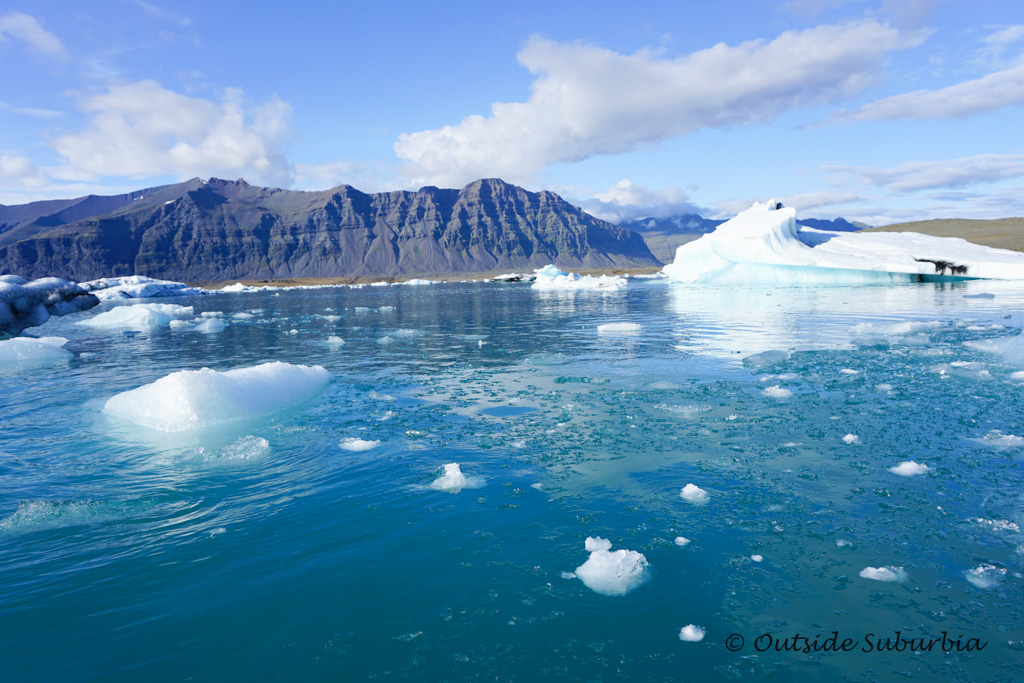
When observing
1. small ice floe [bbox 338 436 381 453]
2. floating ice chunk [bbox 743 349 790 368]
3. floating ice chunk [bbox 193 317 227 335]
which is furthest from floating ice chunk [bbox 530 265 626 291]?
small ice floe [bbox 338 436 381 453]

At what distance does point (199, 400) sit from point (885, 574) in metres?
11.6

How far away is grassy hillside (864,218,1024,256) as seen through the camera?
8666 cm

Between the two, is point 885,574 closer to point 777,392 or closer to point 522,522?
point 522,522

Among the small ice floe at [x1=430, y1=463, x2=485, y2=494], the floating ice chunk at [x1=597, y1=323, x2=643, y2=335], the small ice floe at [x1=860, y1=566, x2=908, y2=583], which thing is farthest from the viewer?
the floating ice chunk at [x1=597, y1=323, x2=643, y2=335]

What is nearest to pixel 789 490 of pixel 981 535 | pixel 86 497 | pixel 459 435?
pixel 981 535

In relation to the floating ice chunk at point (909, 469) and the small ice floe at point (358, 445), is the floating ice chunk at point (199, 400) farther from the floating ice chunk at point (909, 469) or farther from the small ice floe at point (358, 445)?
the floating ice chunk at point (909, 469)

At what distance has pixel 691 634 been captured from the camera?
14.1 feet

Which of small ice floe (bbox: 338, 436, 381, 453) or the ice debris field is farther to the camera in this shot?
small ice floe (bbox: 338, 436, 381, 453)

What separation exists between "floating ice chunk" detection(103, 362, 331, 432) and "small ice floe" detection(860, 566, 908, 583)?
35.9ft

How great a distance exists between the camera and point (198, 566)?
5.54 meters

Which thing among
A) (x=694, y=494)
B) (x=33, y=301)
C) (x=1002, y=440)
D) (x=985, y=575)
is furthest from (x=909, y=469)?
(x=33, y=301)

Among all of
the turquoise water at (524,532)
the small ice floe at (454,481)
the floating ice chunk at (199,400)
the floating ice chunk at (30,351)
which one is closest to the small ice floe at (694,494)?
the turquoise water at (524,532)

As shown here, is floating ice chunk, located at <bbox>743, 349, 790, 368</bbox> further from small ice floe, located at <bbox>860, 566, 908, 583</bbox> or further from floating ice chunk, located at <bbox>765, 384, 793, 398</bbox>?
small ice floe, located at <bbox>860, 566, 908, 583</bbox>

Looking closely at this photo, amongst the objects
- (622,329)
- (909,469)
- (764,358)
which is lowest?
(909,469)
